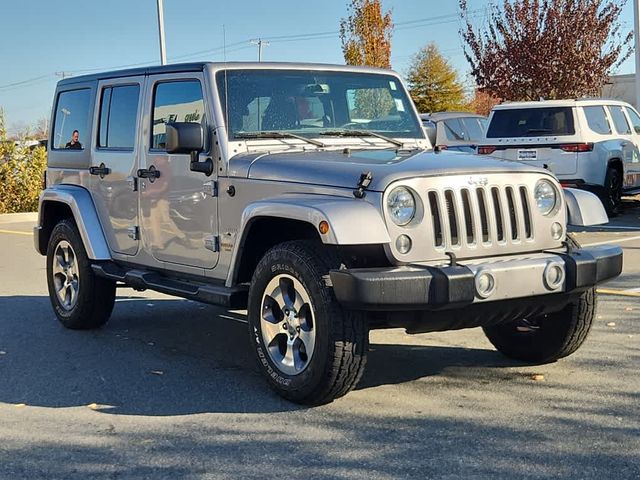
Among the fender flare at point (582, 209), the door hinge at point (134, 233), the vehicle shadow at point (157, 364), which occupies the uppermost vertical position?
the fender flare at point (582, 209)

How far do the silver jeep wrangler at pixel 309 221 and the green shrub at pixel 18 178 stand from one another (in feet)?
43.4

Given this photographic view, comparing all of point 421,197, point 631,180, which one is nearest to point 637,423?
point 421,197

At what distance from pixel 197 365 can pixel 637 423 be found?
Result: 9.25 feet

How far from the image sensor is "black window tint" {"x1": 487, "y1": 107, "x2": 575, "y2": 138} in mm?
13773

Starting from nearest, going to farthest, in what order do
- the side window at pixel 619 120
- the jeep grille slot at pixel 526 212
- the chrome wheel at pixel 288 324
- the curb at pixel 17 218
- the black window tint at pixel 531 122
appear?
the chrome wheel at pixel 288 324, the jeep grille slot at pixel 526 212, the black window tint at pixel 531 122, the side window at pixel 619 120, the curb at pixel 17 218

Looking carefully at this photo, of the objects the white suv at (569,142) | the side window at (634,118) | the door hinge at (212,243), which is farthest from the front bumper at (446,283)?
the side window at (634,118)

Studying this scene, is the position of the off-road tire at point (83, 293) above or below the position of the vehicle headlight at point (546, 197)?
below

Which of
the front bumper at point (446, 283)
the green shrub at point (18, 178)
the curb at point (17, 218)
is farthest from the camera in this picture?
the green shrub at point (18, 178)

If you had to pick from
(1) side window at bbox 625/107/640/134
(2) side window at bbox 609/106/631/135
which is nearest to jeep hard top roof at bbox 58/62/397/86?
(2) side window at bbox 609/106/631/135

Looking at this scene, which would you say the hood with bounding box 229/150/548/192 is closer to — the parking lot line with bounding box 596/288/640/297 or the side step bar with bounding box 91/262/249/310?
the side step bar with bounding box 91/262/249/310

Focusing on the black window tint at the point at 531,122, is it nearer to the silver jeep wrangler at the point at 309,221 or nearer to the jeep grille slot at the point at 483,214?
the silver jeep wrangler at the point at 309,221

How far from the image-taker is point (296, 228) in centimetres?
512

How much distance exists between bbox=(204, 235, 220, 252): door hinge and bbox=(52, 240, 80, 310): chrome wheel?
182 centimetres

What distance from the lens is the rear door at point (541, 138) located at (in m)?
13.7
